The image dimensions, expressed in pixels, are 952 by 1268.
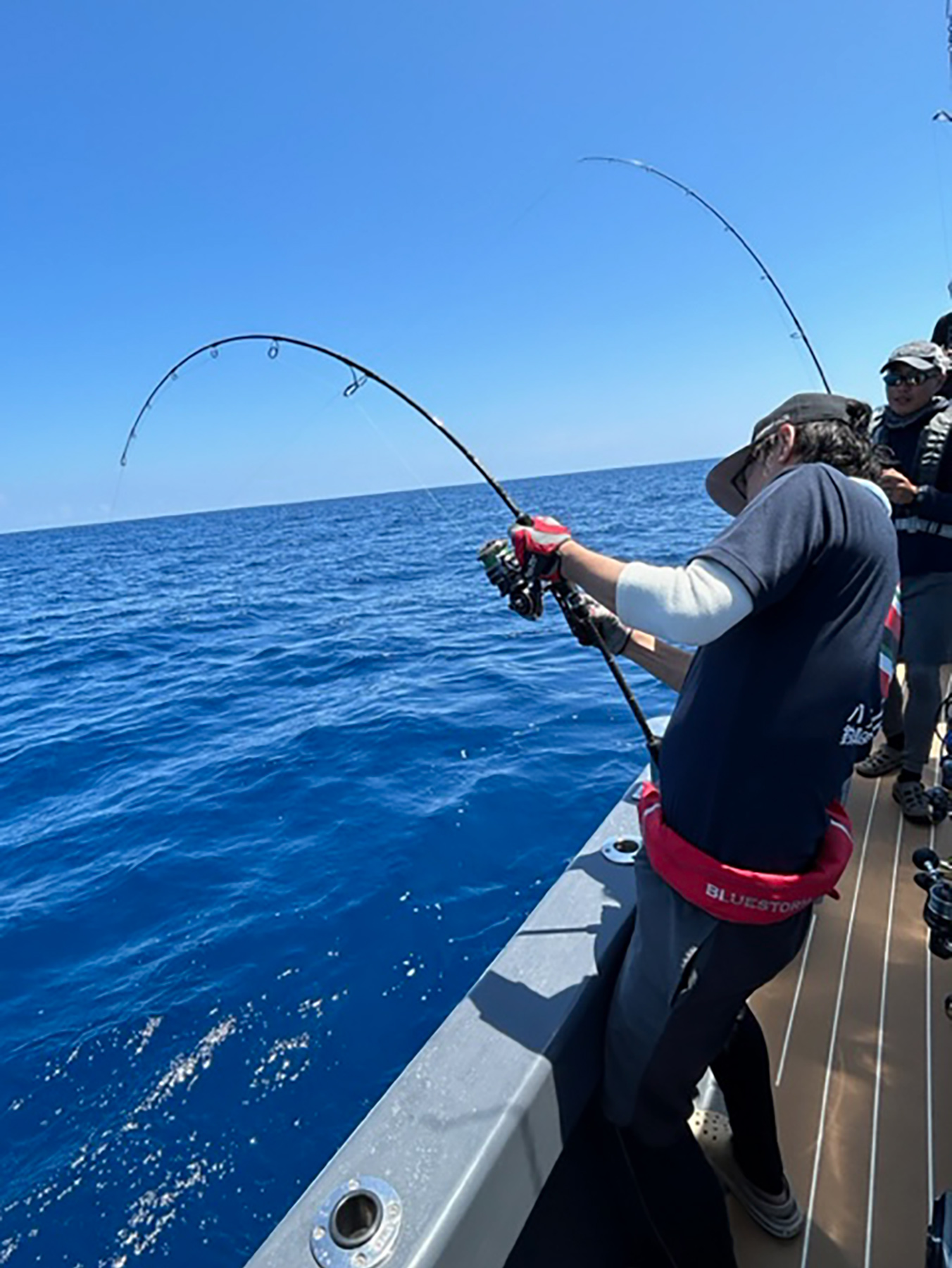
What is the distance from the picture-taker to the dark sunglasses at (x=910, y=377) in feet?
9.21

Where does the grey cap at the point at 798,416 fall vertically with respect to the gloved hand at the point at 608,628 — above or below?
above

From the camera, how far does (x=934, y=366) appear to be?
280 cm

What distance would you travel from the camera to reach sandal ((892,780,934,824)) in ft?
9.93

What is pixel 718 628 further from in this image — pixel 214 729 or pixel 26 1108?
pixel 214 729

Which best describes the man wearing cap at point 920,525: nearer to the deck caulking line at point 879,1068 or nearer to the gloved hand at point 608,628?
the deck caulking line at point 879,1068

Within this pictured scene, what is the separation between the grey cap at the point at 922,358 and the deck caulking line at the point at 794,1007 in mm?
2300

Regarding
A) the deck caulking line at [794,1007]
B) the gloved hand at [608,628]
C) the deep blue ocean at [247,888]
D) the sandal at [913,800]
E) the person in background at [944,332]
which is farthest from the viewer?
the person in background at [944,332]

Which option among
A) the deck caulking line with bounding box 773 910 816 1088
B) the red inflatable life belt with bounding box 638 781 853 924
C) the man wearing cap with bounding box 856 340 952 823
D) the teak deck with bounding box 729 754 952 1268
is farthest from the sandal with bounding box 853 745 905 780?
the red inflatable life belt with bounding box 638 781 853 924

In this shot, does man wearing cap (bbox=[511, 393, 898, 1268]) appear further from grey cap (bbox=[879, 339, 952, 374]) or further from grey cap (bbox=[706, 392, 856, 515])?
grey cap (bbox=[879, 339, 952, 374])

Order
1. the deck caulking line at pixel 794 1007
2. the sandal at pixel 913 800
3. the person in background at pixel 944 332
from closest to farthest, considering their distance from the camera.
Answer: the deck caulking line at pixel 794 1007
the sandal at pixel 913 800
the person in background at pixel 944 332

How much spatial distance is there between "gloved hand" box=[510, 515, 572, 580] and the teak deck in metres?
1.70

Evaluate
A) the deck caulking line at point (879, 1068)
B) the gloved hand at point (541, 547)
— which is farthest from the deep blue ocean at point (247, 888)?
the gloved hand at point (541, 547)

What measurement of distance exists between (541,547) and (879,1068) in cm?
188

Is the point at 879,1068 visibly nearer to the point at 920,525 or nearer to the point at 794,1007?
the point at 794,1007
